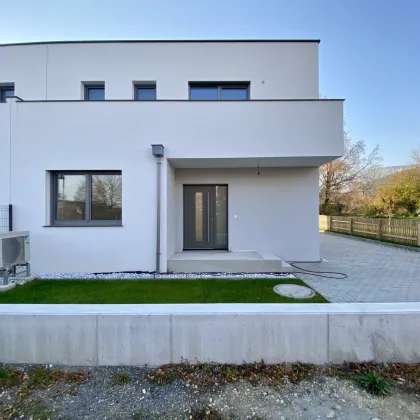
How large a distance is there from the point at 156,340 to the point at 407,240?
11.6 metres

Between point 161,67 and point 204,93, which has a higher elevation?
point 161,67

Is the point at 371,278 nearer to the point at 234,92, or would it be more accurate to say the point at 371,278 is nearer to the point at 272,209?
the point at 272,209

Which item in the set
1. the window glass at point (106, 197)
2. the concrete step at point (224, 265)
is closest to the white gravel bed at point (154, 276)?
the concrete step at point (224, 265)

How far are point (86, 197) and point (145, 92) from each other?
13.3ft

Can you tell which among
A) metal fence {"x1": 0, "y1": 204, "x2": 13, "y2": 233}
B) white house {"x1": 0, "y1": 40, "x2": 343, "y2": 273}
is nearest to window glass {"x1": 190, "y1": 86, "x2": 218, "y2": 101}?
white house {"x1": 0, "y1": 40, "x2": 343, "y2": 273}

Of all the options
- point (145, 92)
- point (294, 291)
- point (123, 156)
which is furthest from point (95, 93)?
point (294, 291)

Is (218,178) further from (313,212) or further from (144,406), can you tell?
(144,406)

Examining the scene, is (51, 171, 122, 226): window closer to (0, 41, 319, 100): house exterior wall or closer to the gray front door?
the gray front door

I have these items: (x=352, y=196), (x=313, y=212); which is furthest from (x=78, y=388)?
(x=352, y=196)

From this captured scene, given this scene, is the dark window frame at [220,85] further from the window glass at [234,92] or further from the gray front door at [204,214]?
the gray front door at [204,214]

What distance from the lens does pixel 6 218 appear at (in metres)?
5.76

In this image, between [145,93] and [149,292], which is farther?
[145,93]

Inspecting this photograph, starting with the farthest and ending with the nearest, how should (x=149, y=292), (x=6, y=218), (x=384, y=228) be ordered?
1. (x=384, y=228)
2. (x=6, y=218)
3. (x=149, y=292)

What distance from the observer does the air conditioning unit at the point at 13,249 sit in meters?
4.71
